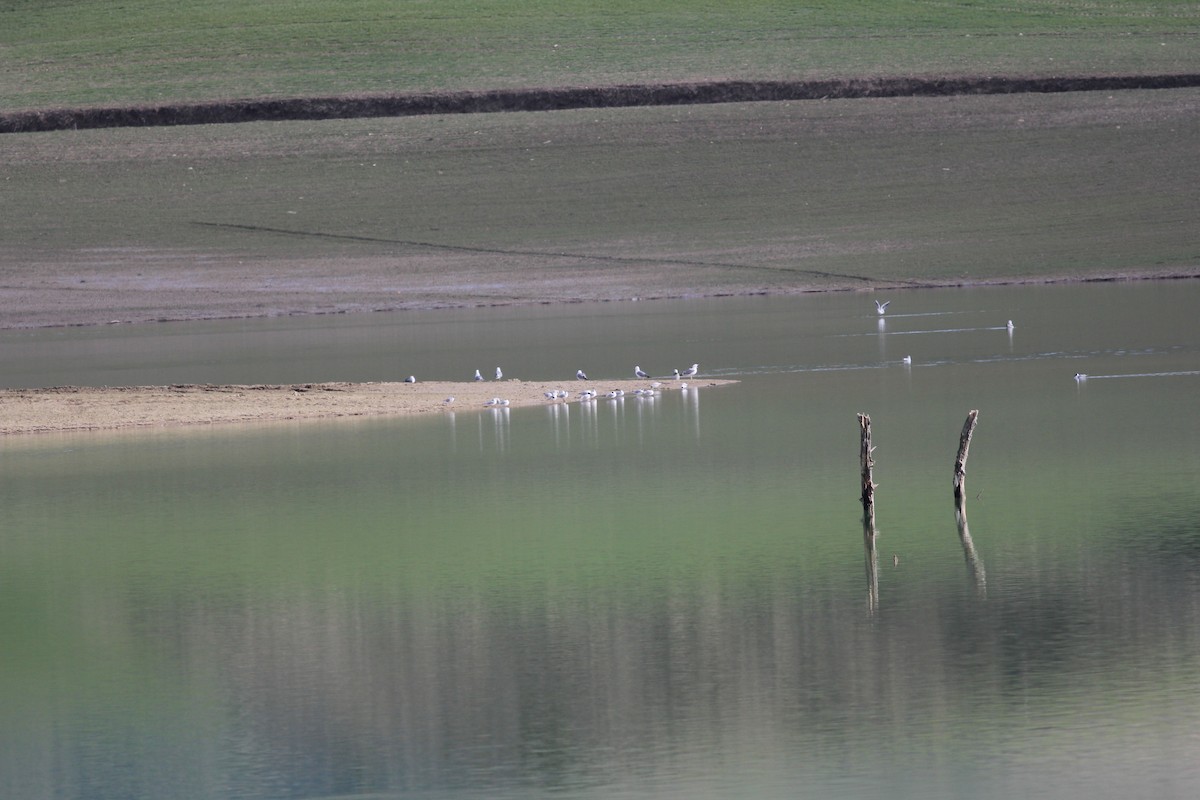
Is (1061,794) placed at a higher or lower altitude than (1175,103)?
lower

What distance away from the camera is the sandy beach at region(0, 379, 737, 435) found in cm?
2248

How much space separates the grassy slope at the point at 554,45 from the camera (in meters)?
52.8

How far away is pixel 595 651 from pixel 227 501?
670 cm

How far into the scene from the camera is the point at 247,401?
2319cm

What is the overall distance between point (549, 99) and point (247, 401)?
2947 cm

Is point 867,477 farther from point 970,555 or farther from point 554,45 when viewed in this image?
point 554,45

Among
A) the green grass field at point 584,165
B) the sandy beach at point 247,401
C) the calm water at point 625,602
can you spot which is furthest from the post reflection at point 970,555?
the green grass field at point 584,165

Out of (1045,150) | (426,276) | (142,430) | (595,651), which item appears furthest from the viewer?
(1045,150)

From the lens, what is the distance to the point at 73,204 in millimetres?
46969

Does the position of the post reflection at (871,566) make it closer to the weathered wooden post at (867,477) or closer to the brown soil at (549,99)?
the weathered wooden post at (867,477)

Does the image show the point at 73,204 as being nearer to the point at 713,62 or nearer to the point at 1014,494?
the point at 713,62

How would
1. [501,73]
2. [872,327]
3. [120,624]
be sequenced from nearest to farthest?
[120,624]
[872,327]
[501,73]

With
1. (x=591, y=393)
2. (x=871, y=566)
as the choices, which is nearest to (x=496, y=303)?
(x=591, y=393)

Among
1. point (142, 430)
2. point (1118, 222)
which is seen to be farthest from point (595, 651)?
point (1118, 222)
